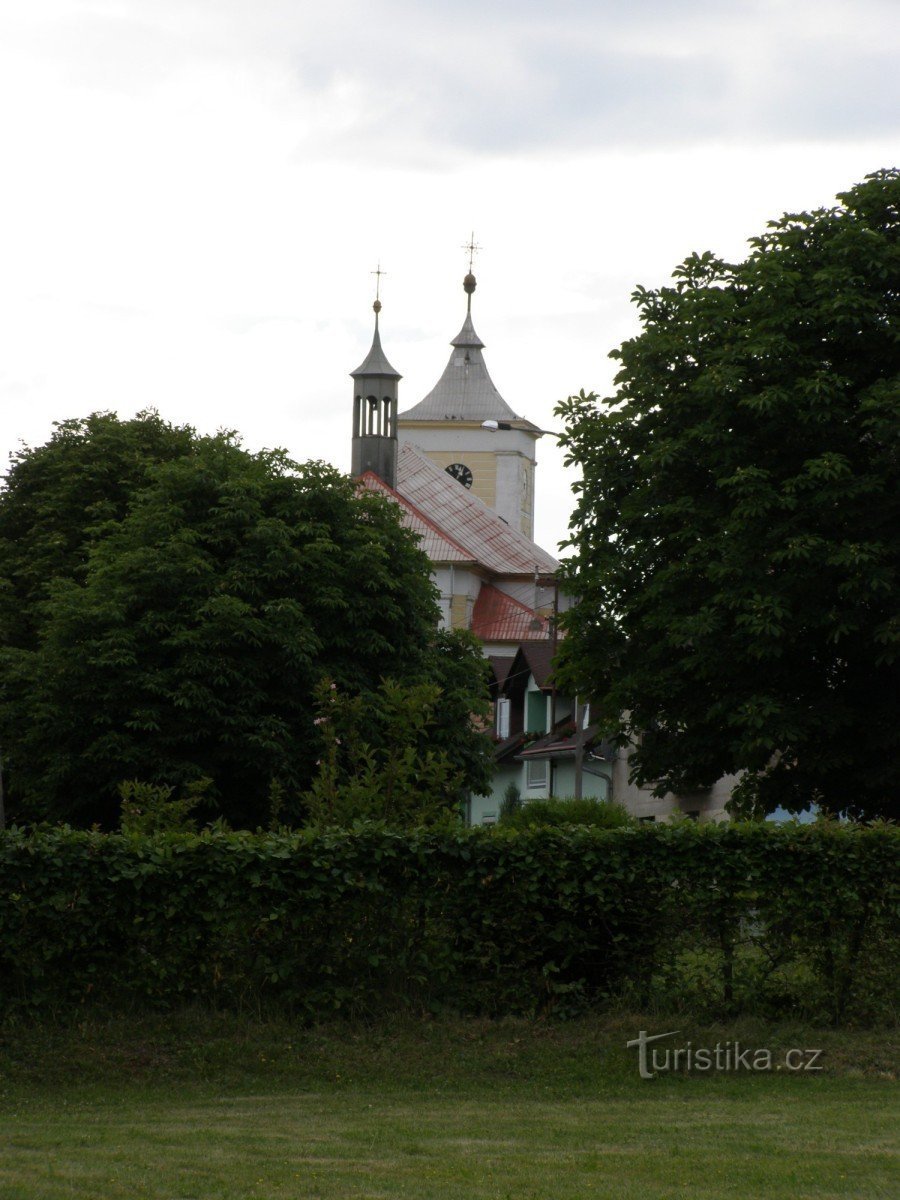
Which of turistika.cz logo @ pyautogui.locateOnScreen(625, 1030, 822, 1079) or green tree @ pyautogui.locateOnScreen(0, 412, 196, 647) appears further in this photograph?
green tree @ pyautogui.locateOnScreen(0, 412, 196, 647)

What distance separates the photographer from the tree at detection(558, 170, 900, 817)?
906 inches

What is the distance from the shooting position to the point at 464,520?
109000 mm

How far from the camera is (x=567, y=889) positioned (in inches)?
593

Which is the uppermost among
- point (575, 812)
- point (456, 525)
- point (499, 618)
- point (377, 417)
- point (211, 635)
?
point (377, 417)

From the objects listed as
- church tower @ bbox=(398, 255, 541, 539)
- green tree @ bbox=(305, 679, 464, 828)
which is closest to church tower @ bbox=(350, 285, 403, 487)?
church tower @ bbox=(398, 255, 541, 539)

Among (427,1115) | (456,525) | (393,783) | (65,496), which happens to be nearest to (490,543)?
(456,525)

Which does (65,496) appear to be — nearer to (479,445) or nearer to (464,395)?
(479,445)

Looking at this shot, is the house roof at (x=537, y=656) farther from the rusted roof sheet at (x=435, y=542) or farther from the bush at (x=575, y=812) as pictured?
the rusted roof sheet at (x=435, y=542)

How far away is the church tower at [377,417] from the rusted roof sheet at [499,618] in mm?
9532

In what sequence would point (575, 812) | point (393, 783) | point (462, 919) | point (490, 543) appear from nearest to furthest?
point (462, 919), point (393, 783), point (575, 812), point (490, 543)

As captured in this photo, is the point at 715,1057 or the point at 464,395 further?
the point at 464,395

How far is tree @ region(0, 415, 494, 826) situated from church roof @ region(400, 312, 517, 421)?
296 ft

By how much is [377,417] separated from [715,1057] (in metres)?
97.4

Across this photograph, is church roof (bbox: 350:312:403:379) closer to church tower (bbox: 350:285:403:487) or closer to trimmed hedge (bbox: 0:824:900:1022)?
church tower (bbox: 350:285:403:487)
